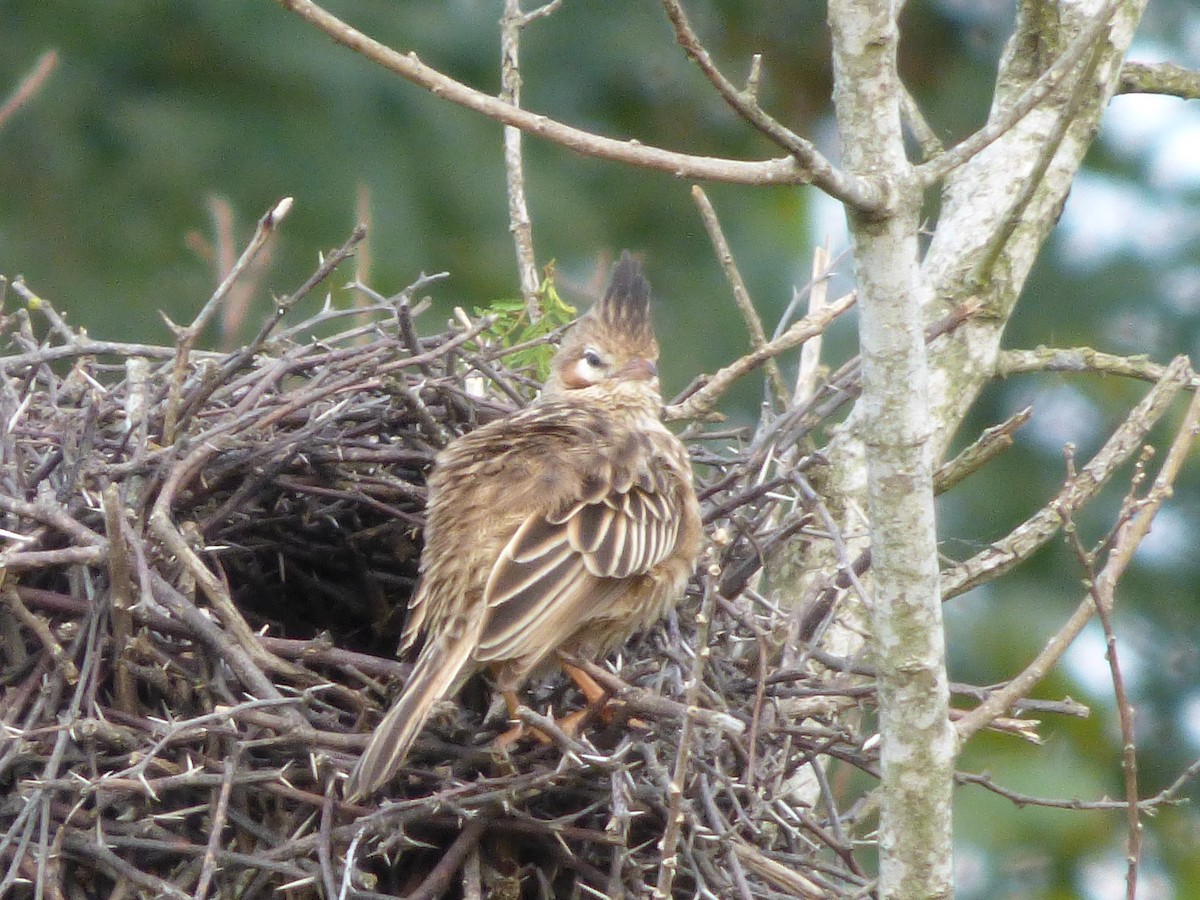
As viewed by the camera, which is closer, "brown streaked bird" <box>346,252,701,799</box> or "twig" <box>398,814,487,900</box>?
"twig" <box>398,814,487,900</box>

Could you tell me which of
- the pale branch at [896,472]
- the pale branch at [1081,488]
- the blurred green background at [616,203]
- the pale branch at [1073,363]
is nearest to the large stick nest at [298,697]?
the pale branch at [896,472]

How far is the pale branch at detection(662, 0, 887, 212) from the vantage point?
2.68 meters

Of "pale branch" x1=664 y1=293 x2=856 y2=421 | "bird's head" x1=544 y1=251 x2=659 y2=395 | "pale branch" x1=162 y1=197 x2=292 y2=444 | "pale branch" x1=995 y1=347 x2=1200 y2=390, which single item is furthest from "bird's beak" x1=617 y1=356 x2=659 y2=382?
"pale branch" x1=162 y1=197 x2=292 y2=444

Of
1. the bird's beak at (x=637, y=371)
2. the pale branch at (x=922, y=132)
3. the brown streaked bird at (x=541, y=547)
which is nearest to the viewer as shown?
the brown streaked bird at (x=541, y=547)

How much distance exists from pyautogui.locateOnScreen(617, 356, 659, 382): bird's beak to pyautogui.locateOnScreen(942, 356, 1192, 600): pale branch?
94cm

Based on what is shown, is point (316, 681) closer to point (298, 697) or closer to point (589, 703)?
point (298, 697)

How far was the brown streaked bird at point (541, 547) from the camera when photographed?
359cm

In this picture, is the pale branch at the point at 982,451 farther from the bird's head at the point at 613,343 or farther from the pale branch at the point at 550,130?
the pale branch at the point at 550,130

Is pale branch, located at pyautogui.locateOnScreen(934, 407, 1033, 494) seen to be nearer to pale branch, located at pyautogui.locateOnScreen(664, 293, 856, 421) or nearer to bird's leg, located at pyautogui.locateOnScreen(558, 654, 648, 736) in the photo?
pale branch, located at pyautogui.locateOnScreen(664, 293, 856, 421)

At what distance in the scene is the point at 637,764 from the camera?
3.53 metres

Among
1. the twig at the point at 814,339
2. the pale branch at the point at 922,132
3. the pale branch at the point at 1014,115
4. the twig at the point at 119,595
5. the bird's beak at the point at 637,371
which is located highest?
the pale branch at the point at 922,132

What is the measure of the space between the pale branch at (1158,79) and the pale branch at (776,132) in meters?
2.36

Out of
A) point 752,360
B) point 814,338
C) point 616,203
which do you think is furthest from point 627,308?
point 616,203

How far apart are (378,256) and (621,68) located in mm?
2696
